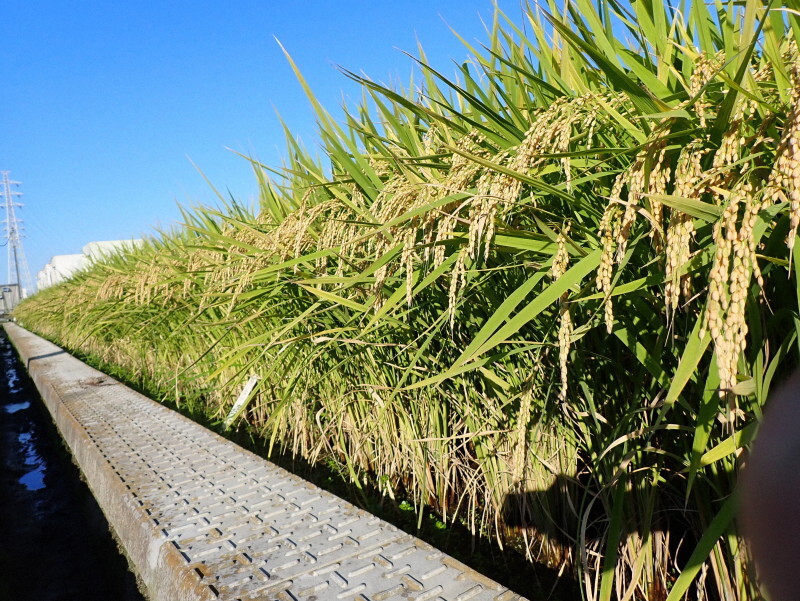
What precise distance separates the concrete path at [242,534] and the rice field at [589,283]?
0.30 metres

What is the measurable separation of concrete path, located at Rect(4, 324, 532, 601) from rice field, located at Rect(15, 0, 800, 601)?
12.0 inches

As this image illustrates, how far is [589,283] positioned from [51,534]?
3.06 m

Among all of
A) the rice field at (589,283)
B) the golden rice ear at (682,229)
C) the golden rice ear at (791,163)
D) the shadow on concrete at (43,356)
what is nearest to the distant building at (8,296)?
the shadow on concrete at (43,356)

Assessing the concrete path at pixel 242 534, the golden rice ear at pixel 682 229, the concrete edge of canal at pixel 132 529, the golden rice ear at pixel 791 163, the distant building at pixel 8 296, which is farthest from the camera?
the distant building at pixel 8 296

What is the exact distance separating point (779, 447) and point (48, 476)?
453 centimetres

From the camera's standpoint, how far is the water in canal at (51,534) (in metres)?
2.37

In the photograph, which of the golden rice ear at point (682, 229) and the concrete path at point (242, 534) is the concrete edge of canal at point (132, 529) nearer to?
the concrete path at point (242, 534)

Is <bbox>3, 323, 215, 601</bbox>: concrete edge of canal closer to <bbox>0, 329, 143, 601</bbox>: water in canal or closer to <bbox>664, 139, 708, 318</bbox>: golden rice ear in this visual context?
<bbox>0, 329, 143, 601</bbox>: water in canal

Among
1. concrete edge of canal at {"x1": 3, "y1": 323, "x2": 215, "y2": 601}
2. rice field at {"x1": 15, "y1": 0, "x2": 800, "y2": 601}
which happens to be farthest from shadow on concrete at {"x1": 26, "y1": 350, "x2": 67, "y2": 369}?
rice field at {"x1": 15, "y1": 0, "x2": 800, "y2": 601}

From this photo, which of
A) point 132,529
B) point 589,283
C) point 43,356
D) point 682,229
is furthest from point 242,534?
point 43,356

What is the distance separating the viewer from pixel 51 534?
298 cm

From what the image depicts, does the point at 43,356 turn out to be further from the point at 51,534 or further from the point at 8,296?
the point at 8,296

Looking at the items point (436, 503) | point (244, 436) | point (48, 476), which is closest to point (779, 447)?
point (436, 503)

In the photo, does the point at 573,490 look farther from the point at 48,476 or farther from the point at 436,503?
the point at 48,476
